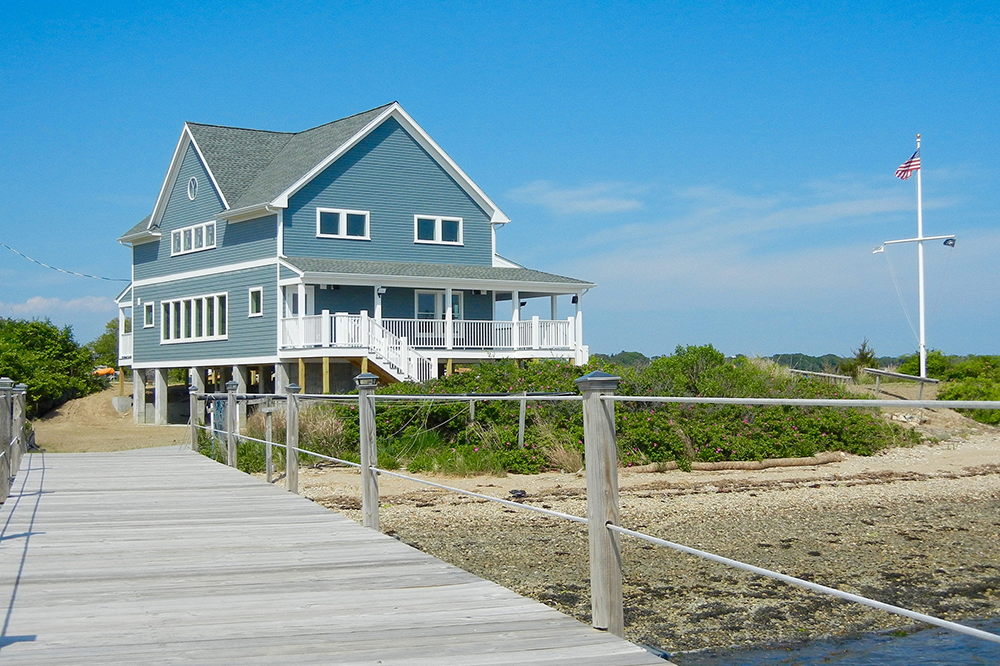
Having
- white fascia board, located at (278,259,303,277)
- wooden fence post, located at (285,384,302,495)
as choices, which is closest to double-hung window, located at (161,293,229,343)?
white fascia board, located at (278,259,303,277)

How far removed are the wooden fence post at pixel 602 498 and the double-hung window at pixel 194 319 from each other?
94.1 ft

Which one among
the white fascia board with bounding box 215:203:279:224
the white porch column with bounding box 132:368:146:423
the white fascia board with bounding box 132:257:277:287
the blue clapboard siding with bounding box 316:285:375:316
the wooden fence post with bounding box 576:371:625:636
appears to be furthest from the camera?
the white porch column with bounding box 132:368:146:423

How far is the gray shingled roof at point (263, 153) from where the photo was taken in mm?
31500

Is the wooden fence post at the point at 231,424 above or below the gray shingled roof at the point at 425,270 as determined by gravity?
below

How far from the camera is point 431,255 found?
107ft

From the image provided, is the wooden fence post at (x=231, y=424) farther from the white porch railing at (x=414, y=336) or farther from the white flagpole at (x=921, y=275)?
the white flagpole at (x=921, y=275)

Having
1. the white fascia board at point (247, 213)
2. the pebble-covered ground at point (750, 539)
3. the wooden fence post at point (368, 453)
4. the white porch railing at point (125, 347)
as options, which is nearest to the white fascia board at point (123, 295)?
the white porch railing at point (125, 347)

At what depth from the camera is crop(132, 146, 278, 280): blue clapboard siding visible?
3092 cm

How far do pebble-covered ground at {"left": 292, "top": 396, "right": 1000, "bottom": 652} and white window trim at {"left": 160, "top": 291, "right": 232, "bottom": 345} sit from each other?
17.1 meters

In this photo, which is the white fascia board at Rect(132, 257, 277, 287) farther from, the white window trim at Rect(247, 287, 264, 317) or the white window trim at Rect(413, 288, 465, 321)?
the white window trim at Rect(413, 288, 465, 321)

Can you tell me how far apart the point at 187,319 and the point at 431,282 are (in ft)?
33.3

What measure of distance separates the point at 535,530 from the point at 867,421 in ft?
32.9

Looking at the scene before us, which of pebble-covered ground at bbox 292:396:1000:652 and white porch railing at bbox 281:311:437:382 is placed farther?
white porch railing at bbox 281:311:437:382

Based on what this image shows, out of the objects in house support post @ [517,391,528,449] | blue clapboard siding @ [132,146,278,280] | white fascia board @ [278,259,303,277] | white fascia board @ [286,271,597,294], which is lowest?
house support post @ [517,391,528,449]
